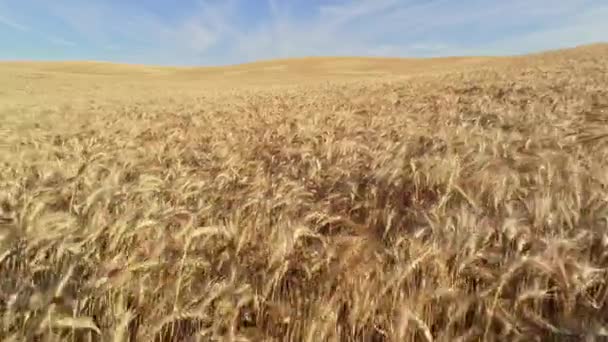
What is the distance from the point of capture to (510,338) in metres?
1.52

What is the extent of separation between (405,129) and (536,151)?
1804mm

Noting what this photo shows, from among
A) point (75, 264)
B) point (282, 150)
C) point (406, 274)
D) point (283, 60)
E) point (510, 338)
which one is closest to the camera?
point (510, 338)

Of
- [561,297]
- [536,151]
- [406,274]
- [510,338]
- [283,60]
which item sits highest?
[283,60]

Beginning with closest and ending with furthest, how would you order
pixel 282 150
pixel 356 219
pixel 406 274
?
1. pixel 406 274
2. pixel 356 219
3. pixel 282 150

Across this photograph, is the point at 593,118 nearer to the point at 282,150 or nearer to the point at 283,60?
the point at 282,150

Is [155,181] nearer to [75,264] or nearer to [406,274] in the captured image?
[75,264]

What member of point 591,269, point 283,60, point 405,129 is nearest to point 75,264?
point 591,269

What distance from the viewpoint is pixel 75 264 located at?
179 centimetres

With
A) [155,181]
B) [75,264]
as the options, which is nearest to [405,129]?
[155,181]

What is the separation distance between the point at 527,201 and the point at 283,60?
65257 millimetres


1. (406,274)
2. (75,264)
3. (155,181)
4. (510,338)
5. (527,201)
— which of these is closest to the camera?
(510,338)

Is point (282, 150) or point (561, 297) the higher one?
point (282, 150)

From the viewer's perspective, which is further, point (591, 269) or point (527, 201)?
point (527, 201)

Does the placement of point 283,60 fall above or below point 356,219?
above
